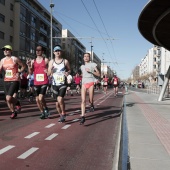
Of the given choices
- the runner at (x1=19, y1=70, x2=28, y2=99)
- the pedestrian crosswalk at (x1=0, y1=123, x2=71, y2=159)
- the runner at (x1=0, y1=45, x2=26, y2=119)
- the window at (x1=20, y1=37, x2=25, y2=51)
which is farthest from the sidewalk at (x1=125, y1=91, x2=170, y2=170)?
the window at (x1=20, y1=37, x2=25, y2=51)

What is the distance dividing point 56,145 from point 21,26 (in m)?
54.9

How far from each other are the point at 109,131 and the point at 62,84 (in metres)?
1.79

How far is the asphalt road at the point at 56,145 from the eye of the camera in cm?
441

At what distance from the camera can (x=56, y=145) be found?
18.2 feet

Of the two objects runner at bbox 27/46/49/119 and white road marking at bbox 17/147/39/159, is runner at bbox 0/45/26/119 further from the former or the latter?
white road marking at bbox 17/147/39/159

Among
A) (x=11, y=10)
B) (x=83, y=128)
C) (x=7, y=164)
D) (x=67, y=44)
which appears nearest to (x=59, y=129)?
(x=83, y=128)

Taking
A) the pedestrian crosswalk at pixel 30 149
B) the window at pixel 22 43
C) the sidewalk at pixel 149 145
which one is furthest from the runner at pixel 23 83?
the window at pixel 22 43

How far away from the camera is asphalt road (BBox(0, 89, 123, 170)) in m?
4.41

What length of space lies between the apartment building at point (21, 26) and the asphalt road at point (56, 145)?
43.2m

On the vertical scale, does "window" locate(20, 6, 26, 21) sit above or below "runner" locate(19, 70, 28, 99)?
above

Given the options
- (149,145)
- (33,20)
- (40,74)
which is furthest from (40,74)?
(33,20)

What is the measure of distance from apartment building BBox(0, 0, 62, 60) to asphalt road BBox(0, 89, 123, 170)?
43.2 m

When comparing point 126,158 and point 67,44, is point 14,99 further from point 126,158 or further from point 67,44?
point 67,44

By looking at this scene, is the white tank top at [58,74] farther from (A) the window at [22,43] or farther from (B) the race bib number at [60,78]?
(A) the window at [22,43]
